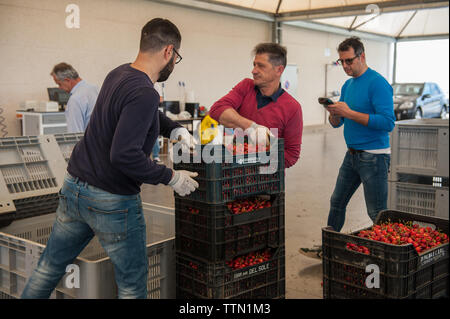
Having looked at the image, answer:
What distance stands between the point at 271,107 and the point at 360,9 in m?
10.3

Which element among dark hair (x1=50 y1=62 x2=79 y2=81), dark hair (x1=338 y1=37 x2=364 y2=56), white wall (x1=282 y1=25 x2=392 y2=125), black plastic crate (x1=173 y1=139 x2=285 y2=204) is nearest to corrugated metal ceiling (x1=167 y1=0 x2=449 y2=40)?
white wall (x1=282 y1=25 x2=392 y2=125)

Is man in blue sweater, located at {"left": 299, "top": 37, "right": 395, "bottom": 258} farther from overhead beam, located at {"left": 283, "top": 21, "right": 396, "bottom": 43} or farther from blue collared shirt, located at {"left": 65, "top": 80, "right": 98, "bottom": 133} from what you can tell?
overhead beam, located at {"left": 283, "top": 21, "right": 396, "bottom": 43}

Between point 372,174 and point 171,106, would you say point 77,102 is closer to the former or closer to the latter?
point 372,174

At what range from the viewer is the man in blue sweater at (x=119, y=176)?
179 centimetres

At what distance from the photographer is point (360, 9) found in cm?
1200

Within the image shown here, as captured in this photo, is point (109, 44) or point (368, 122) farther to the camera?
point (109, 44)

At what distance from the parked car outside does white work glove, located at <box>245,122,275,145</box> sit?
1262cm

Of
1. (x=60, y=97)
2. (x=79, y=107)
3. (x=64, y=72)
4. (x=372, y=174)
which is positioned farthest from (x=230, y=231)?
(x=60, y=97)

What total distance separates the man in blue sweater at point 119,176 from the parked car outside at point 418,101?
43.9 feet

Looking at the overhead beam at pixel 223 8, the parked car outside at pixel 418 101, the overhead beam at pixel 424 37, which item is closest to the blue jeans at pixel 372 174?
the overhead beam at pixel 223 8

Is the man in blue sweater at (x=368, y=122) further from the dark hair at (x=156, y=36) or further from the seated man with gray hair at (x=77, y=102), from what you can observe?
the seated man with gray hair at (x=77, y=102)

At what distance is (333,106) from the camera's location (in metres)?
3.26

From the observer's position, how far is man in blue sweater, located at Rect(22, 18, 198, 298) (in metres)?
1.79
